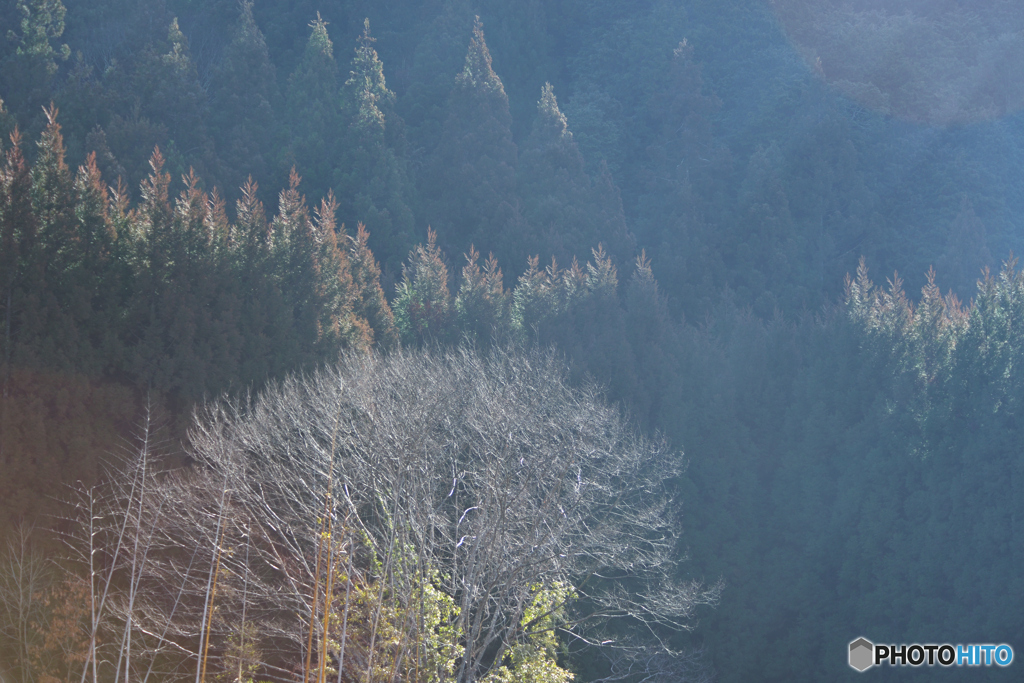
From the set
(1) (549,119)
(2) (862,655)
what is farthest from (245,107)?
(2) (862,655)

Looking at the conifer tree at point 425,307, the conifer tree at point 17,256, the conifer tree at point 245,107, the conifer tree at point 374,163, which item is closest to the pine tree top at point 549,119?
the conifer tree at point 374,163

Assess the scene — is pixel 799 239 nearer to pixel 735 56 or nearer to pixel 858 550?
A: pixel 735 56

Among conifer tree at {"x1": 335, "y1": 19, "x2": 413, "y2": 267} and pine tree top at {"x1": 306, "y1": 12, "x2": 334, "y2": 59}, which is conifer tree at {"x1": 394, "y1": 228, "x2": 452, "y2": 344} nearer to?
conifer tree at {"x1": 335, "y1": 19, "x2": 413, "y2": 267}

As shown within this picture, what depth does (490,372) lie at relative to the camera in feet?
54.5

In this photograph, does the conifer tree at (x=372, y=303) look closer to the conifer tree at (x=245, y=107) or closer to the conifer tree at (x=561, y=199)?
the conifer tree at (x=561, y=199)

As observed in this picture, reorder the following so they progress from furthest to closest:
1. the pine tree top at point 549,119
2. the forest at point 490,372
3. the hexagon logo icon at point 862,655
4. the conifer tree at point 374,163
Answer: the pine tree top at point 549,119, the conifer tree at point 374,163, the hexagon logo icon at point 862,655, the forest at point 490,372

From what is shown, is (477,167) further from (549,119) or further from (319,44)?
(319,44)

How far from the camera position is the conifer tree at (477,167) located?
1234 inches

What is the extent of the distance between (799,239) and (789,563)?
15.3 meters

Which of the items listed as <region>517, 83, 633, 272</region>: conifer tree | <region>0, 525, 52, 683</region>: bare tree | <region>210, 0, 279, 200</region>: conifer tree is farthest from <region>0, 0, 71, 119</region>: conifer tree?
<region>0, 525, 52, 683</region>: bare tree

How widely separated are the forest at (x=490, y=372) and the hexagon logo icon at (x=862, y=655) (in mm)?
332

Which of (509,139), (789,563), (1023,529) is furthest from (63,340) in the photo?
(509,139)

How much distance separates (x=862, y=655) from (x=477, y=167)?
22.3 m

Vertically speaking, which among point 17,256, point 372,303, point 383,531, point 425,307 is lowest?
point 383,531
